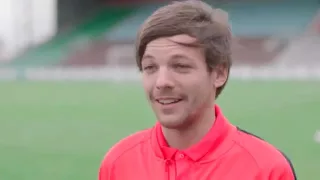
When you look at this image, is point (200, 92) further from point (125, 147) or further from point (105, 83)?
point (105, 83)

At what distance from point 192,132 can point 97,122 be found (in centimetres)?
621

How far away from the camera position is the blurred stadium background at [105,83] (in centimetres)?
600

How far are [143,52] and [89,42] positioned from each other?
14.3 m

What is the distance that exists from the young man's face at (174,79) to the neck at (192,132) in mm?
49

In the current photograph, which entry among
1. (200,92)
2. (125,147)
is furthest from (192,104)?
(125,147)

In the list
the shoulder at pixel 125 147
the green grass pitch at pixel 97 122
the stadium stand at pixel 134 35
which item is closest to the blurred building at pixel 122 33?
the stadium stand at pixel 134 35

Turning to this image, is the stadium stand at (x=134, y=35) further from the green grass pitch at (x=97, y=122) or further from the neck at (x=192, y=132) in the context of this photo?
the neck at (x=192, y=132)

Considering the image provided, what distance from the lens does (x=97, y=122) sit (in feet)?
24.8

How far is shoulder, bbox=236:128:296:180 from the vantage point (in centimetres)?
137

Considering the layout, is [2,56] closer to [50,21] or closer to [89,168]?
[50,21]

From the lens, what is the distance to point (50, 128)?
7488 millimetres

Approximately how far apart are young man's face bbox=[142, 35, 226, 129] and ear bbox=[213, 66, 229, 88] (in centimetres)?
4

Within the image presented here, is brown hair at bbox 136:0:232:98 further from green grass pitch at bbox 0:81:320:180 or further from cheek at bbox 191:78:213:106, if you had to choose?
green grass pitch at bbox 0:81:320:180

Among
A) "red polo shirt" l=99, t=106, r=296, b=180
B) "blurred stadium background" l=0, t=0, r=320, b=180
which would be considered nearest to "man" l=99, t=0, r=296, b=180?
"red polo shirt" l=99, t=106, r=296, b=180
